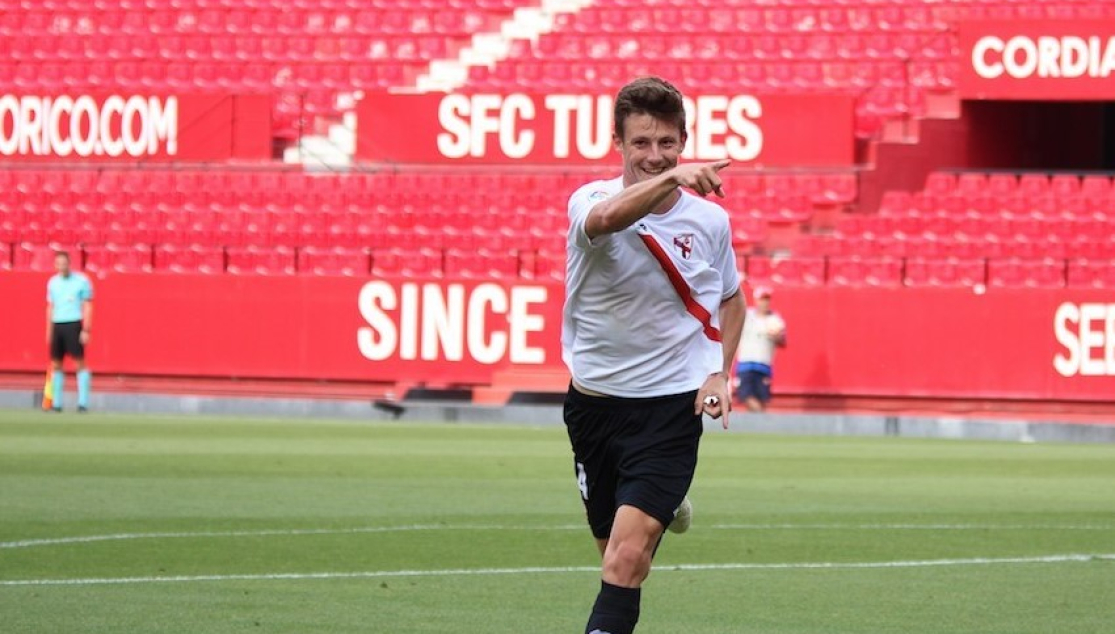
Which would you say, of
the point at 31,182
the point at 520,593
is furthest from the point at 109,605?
the point at 31,182

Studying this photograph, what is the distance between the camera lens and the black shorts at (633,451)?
7254 millimetres

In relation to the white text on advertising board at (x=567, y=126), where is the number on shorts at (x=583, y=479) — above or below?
below

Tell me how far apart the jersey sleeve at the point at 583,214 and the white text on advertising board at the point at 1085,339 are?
21.1 metres

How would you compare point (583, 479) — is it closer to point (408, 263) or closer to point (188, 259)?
point (408, 263)

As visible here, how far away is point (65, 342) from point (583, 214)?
21526 millimetres

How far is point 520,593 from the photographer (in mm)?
10711

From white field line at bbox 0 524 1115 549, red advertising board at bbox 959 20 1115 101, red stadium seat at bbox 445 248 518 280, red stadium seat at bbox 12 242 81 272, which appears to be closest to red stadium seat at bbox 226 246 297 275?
red stadium seat at bbox 445 248 518 280

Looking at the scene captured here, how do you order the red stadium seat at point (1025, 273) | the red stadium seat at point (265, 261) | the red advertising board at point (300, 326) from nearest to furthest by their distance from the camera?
1. the red stadium seat at point (1025, 273)
2. the red advertising board at point (300, 326)
3. the red stadium seat at point (265, 261)

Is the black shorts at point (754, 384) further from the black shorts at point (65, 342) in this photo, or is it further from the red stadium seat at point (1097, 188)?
the black shorts at point (65, 342)

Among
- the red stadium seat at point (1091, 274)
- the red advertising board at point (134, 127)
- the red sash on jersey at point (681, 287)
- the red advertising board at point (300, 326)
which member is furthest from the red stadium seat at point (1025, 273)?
the red sash on jersey at point (681, 287)

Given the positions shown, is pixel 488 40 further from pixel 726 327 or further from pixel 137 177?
pixel 726 327

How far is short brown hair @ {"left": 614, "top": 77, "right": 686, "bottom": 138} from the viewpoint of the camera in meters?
7.06

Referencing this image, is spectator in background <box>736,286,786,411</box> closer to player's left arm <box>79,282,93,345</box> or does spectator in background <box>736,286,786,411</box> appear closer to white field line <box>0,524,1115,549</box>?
player's left arm <box>79,282,93,345</box>

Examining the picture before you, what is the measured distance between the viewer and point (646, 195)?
22.3 ft
